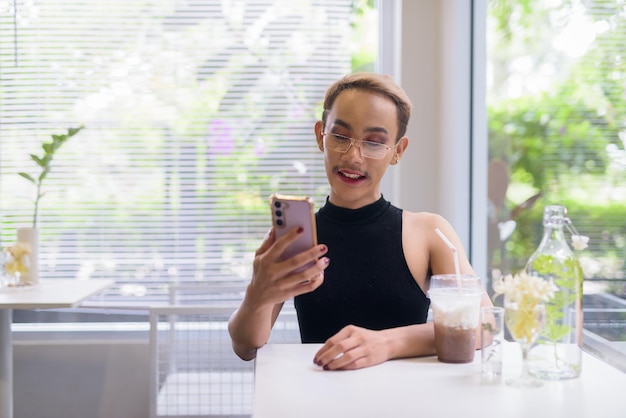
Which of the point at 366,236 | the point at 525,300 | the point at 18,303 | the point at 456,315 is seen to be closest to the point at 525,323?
the point at 525,300

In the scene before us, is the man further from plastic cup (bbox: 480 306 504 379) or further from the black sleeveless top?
plastic cup (bbox: 480 306 504 379)

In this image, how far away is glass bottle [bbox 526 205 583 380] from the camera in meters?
1.33

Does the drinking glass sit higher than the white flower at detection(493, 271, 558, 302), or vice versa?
the white flower at detection(493, 271, 558, 302)

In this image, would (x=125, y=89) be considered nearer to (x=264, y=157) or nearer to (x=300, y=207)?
(x=264, y=157)

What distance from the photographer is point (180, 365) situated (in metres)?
3.05

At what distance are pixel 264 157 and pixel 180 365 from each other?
104 cm

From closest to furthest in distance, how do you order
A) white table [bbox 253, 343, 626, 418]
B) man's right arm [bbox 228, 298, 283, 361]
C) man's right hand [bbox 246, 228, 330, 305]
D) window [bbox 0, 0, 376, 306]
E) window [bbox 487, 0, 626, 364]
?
white table [bbox 253, 343, 626, 418] < man's right hand [bbox 246, 228, 330, 305] < man's right arm [bbox 228, 298, 283, 361] < window [bbox 487, 0, 626, 364] < window [bbox 0, 0, 376, 306]

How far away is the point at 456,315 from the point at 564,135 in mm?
1154

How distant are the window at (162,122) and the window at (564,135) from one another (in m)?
0.90

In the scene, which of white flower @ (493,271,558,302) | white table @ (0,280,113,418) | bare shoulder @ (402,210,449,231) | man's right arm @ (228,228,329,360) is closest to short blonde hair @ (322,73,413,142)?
bare shoulder @ (402,210,449,231)

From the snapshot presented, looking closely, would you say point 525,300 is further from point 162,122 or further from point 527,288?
point 162,122

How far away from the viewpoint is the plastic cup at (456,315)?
142 cm

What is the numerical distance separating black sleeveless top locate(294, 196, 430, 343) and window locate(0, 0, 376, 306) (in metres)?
1.74

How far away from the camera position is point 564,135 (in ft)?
7.77
